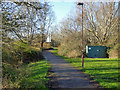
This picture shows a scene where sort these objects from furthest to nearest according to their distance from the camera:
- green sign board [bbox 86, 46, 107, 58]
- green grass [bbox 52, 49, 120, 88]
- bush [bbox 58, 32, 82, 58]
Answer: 1. green sign board [bbox 86, 46, 107, 58]
2. bush [bbox 58, 32, 82, 58]
3. green grass [bbox 52, 49, 120, 88]

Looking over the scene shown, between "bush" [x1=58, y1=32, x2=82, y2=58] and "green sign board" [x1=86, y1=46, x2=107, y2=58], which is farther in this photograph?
"green sign board" [x1=86, y1=46, x2=107, y2=58]

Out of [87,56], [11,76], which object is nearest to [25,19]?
[11,76]

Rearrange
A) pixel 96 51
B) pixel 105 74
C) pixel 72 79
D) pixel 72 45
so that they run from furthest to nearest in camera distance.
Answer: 1. pixel 96 51
2. pixel 72 45
3. pixel 105 74
4. pixel 72 79

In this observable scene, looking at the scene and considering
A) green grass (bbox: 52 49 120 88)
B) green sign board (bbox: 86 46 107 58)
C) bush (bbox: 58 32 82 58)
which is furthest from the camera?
green sign board (bbox: 86 46 107 58)

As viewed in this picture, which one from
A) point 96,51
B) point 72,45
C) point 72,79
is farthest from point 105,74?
point 96,51

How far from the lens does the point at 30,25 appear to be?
5312 mm

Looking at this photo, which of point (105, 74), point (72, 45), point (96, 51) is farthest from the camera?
point (96, 51)

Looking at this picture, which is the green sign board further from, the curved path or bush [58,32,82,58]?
the curved path

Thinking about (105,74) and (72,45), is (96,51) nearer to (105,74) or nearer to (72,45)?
(72,45)

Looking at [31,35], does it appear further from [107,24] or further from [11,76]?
[107,24]

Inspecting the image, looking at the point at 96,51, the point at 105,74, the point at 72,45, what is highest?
the point at 72,45

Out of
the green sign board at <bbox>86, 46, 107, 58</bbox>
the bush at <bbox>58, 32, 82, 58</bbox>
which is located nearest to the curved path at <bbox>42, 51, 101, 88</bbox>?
the bush at <bbox>58, 32, 82, 58</bbox>

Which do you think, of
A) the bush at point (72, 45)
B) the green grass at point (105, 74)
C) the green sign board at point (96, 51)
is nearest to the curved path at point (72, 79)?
the green grass at point (105, 74)

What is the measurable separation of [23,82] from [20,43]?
55.3 inches
